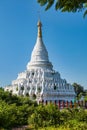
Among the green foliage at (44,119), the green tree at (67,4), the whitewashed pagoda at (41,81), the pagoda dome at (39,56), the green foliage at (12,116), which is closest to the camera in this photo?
the green tree at (67,4)

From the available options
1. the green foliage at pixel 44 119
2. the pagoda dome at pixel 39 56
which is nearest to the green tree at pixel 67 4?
the green foliage at pixel 44 119

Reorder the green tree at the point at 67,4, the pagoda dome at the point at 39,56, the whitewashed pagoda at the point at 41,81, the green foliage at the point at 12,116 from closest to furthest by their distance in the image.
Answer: the green tree at the point at 67,4 → the green foliage at the point at 12,116 → the whitewashed pagoda at the point at 41,81 → the pagoda dome at the point at 39,56

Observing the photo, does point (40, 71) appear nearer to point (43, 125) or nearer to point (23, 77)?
point (23, 77)

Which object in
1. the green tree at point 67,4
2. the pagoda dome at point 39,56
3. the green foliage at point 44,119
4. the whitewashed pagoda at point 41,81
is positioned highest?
the pagoda dome at point 39,56

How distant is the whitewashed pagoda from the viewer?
2079 inches

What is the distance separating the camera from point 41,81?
181ft

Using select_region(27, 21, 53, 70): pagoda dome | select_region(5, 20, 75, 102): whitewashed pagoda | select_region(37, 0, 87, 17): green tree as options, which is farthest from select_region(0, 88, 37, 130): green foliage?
select_region(27, 21, 53, 70): pagoda dome

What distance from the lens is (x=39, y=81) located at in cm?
5578

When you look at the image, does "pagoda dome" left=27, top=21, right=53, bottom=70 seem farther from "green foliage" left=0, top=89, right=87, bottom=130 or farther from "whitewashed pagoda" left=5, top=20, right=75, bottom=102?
"green foliage" left=0, top=89, right=87, bottom=130

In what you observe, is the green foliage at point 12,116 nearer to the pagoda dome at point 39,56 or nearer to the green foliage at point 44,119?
the green foliage at point 44,119

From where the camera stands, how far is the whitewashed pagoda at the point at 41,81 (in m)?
52.8

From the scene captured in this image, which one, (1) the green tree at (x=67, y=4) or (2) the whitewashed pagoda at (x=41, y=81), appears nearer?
(1) the green tree at (x=67, y=4)

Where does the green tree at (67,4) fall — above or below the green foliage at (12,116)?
above

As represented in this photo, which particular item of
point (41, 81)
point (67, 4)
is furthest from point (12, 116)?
point (41, 81)
